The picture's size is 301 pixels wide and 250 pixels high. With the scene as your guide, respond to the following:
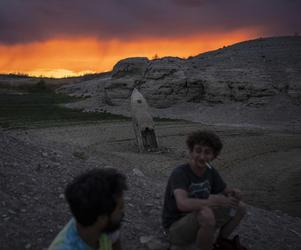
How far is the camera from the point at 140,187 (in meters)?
7.19

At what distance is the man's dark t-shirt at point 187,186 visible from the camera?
13.0ft

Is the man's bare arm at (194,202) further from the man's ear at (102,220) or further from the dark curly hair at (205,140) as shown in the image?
the man's ear at (102,220)

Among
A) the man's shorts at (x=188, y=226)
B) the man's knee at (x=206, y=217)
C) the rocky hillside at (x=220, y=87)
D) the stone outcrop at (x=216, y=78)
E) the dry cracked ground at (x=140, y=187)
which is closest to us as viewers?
the man's knee at (x=206, y=217)

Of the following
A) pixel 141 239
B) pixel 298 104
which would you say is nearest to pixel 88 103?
pixel 298 104

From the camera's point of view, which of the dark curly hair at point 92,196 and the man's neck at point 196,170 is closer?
the dark curly hair at point 92,196

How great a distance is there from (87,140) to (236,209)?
437 inches

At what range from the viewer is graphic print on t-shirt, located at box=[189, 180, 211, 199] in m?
4.02

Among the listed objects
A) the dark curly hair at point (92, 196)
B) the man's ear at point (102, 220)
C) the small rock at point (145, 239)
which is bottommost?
the small rock at point (145, 239)

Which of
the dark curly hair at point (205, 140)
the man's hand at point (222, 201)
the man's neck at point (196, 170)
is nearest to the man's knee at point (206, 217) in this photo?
the man's hand at point (222, 201)

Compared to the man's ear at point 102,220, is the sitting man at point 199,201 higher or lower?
lower

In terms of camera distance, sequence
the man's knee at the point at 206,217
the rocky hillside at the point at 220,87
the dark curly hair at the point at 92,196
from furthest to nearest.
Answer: the rocky hillside at the point at 220,87 < the man's knee at the point at 206,217 < the dark curly hair at the point at 92,196

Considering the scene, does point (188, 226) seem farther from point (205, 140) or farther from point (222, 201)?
point (205, 140)

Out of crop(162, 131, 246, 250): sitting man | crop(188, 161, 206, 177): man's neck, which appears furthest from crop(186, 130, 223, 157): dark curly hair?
crop(188, 161, 206, 177): man's neck

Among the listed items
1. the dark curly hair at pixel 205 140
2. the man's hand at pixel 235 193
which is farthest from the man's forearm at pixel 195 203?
the dark curly hair at pixel 205 140
